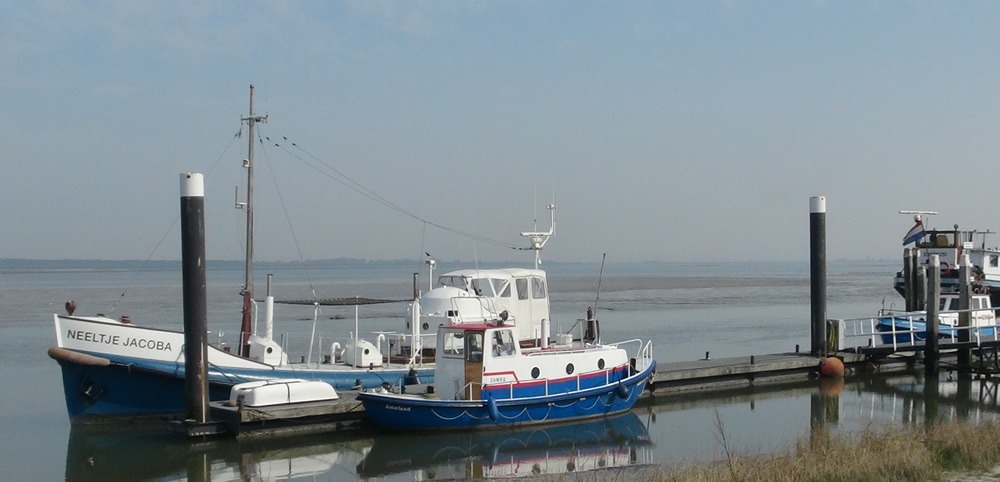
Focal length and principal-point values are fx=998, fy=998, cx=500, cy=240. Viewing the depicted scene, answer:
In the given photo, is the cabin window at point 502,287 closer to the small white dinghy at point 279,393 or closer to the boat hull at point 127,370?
the small white dinghy at point 279,393

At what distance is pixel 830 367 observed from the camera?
82.0 feet

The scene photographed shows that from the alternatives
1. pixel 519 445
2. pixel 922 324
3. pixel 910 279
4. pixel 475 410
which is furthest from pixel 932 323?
pixel 475 410

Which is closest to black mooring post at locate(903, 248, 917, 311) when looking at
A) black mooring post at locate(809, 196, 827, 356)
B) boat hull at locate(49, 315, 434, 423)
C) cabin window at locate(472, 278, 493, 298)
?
black mooring post at locate(809, 196, 827, 356)

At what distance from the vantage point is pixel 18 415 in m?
20.8

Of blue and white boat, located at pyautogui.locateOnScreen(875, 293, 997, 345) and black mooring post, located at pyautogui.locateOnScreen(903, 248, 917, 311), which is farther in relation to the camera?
black mooring post, located at pyautogui.locateOnScreen(903, 248, 917, 311)

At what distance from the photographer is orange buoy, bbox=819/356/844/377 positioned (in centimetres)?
2500

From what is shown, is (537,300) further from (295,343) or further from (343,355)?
(295,343)

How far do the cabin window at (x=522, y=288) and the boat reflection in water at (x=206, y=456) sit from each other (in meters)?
5.96

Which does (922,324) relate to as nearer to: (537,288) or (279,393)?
(537,288)

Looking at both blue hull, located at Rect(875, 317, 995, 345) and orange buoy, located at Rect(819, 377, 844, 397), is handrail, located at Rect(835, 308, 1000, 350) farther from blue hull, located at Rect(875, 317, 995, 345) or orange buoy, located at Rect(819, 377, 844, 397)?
orange buoy, located at Rect(819, 377, 844, 397)

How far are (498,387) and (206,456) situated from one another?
5224 mm

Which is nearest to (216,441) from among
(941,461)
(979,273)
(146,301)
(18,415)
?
(18,415)

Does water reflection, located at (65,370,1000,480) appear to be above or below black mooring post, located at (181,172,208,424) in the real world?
below

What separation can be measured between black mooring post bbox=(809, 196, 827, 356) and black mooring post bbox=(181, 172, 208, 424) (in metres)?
15.5
